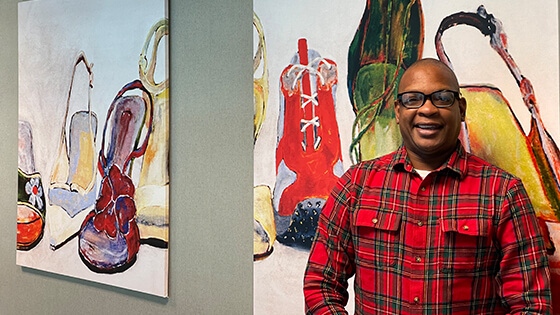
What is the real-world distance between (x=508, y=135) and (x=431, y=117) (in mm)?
285

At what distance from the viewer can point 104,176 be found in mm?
2527

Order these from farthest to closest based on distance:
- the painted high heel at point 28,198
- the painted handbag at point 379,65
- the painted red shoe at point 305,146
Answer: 1. the painted high heel at point 28,198
2. the painted red shoe at point 305,146
3. the painted handbag at point 379,65

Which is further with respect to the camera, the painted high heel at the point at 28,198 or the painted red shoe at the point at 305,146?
the painted high heel at the point at 28,198

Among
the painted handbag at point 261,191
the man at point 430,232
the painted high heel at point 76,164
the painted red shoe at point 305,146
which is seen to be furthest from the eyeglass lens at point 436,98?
the painted high heel at point 76,164

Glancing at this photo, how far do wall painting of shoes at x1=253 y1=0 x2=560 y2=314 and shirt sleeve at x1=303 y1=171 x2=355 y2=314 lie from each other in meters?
0.31

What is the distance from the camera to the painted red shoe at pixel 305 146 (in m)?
1.88

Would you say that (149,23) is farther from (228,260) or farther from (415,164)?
(415,164)

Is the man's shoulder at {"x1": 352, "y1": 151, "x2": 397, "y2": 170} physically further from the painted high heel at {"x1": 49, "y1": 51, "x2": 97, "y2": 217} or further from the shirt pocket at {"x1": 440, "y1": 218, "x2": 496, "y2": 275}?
the painted high heel at {"x1": 49, "y1": 51, "x2": 97, "y2": 217}

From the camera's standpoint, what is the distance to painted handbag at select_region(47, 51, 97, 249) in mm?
2586

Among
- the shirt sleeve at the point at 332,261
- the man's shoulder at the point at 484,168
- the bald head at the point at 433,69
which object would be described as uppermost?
the bald head at the point at 433,69

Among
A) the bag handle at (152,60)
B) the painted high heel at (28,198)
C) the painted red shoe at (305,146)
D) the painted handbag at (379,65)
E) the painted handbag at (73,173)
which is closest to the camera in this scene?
the painted handbag at (379,65)

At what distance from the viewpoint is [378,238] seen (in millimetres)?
1465

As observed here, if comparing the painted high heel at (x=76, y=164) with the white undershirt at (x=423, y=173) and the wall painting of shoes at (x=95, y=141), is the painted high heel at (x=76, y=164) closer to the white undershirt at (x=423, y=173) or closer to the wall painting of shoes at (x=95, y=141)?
the wall painting of shoes at (x=95, y=141)

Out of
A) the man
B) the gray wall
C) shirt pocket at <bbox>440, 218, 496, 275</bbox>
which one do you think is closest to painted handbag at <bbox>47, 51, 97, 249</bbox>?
the gray wall
